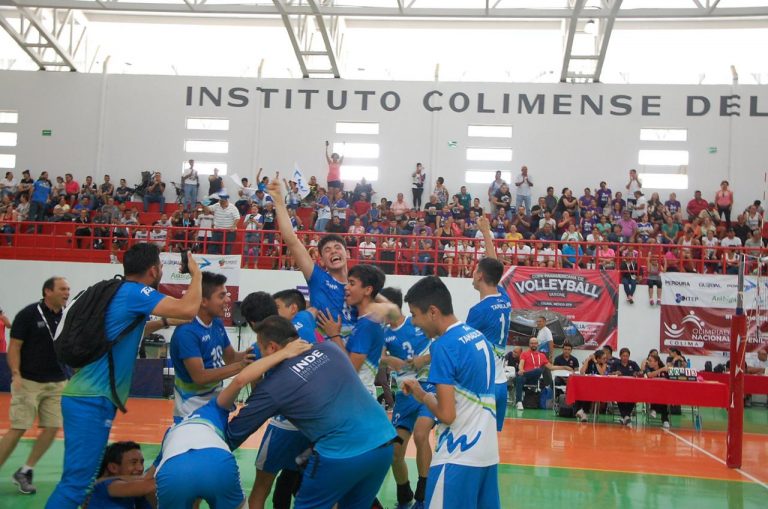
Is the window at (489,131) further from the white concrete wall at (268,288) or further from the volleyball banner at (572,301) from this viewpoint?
the volleyball banner at (572,301)

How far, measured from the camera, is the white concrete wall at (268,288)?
18984mm

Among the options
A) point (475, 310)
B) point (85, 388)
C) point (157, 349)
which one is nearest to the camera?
point (85, 388)

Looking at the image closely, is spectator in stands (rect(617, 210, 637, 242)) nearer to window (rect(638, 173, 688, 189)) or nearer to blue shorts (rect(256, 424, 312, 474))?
window (rect(638, 173, 688, 189))

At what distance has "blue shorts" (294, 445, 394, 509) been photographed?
4336 mm

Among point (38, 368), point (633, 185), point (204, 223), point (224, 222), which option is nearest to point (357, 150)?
point (224, 222)

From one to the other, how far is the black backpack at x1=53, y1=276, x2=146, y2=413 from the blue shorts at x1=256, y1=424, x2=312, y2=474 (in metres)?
1.13

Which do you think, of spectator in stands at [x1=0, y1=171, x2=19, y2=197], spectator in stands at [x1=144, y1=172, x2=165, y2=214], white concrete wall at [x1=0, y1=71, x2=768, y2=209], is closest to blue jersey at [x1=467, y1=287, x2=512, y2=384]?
white concrete wall at [x1=0, y1=71, x2=768, y2=209]

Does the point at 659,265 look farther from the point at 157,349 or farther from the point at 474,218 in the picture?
the point at 157,349

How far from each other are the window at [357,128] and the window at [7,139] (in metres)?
11.4

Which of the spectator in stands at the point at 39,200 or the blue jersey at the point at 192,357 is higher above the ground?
the spectator in stands at the point at 39,200

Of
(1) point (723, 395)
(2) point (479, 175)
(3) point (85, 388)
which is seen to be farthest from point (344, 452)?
(2) point (479, 175)

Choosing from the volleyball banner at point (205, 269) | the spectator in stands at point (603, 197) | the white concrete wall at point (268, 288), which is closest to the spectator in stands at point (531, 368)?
the white concrete wall at point (268, 288)

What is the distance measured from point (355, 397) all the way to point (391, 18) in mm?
23495

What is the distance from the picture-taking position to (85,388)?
512cm
